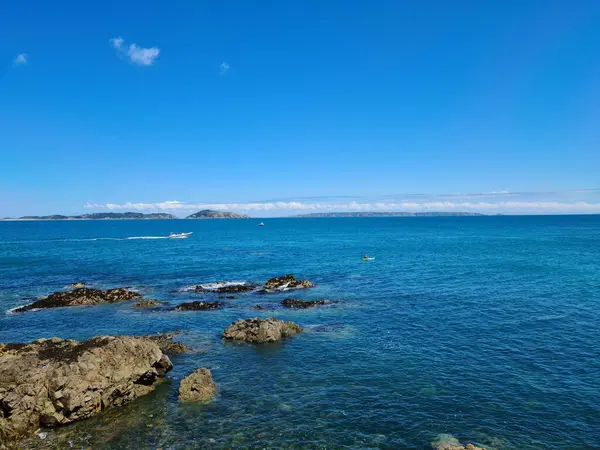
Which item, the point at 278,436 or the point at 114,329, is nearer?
the point at 278,436

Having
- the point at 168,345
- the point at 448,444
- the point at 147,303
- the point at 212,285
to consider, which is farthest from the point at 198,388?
the point at 212,285

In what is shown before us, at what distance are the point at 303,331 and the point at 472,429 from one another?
68.1 ft

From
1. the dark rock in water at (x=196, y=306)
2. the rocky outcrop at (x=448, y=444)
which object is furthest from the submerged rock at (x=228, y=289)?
the rocky outcrop at (x=448, y=444)

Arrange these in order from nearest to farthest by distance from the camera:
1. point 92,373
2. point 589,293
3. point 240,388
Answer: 1. point 92,373
2. point 240,388
3. point 589,293

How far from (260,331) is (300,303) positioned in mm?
14881

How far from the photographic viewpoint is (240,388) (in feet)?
91.6

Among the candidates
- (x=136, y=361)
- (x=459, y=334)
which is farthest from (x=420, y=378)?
(x=136, y=361)

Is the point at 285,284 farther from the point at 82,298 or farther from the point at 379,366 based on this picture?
the point at 379,366

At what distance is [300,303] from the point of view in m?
52.2

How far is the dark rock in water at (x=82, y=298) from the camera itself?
53.0 m

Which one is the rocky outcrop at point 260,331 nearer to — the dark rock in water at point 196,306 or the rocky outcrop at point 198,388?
the rocky outcrop at point 198,388

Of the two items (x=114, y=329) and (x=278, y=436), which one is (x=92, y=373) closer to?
(x=278, y=436)

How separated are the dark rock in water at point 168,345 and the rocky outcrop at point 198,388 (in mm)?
8119

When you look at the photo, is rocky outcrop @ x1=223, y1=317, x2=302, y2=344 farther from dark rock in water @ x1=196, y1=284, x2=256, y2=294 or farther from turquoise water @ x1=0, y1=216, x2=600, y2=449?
dark rock in water @ x1=196, y1=284, x2=256, y2=294
